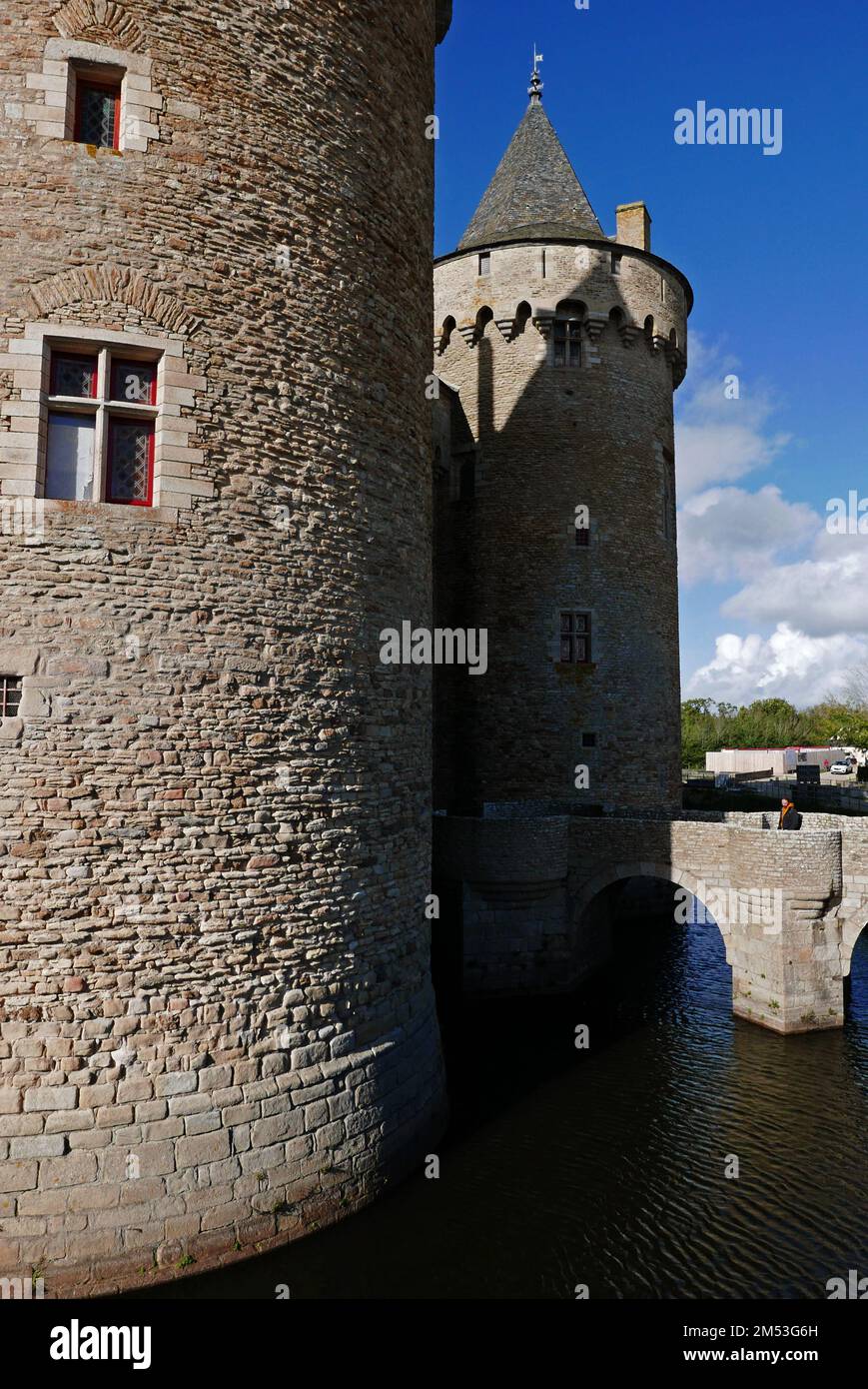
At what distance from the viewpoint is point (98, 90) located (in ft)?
25.3

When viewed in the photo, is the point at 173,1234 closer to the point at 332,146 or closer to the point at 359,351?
the point at 359,351

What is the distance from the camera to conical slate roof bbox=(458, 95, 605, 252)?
21078 millimetres

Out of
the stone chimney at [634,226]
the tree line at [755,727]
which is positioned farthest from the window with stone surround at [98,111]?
the tree line at [755,727]

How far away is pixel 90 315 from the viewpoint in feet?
24.1

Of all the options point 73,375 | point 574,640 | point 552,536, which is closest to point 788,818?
point 574,640

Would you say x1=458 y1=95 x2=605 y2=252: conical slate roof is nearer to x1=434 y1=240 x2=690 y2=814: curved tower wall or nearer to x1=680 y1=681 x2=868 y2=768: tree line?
x1=434 y1=240 x2=690 y2=814: curved tower wall

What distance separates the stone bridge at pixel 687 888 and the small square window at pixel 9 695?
9.69 meters

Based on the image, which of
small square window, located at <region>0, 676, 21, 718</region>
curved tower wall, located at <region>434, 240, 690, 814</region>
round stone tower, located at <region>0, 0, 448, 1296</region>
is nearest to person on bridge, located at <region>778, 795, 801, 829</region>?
curved tower wall, located at <region>434, 240, 690, 814</region>

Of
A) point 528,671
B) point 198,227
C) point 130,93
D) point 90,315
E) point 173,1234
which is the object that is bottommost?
point 173,1234

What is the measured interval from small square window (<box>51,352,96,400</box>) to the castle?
0.13 ft

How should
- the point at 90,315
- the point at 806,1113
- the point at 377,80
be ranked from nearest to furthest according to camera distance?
the point at 90,315 → the point at 377,80 → the point at 806,1113

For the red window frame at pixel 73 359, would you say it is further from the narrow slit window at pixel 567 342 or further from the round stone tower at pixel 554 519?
the narrow slit window at pixel 567 342

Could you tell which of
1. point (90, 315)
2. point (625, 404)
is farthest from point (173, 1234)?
point (625, 404)
